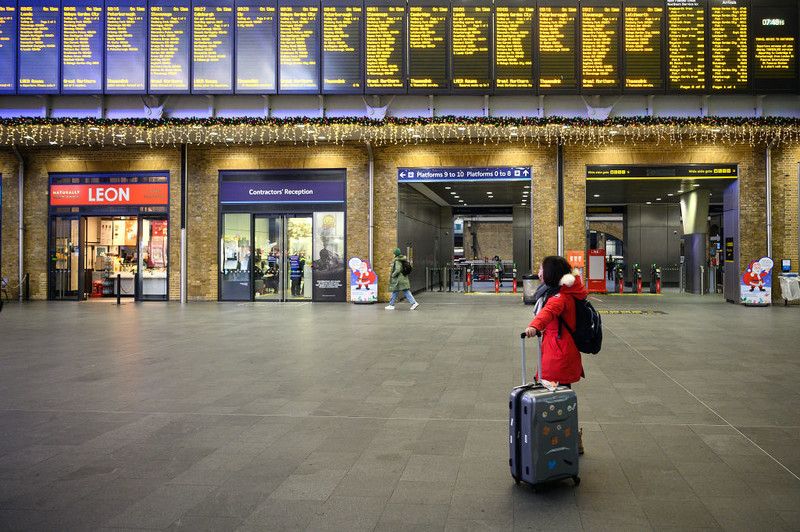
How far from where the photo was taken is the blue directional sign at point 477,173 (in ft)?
58.2

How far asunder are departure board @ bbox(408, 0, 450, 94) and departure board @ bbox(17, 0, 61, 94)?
30.6 feet

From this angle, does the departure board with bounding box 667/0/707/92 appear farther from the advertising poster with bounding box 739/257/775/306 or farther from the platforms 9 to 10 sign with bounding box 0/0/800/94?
the advertising poster with bounding box 739/257/775/306

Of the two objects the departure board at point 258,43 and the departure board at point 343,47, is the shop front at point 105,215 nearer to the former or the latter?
the departure board at point 258,43

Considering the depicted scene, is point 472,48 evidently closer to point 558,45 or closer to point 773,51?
point 558,45

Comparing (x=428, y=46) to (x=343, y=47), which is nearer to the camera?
(x=428, y=46)

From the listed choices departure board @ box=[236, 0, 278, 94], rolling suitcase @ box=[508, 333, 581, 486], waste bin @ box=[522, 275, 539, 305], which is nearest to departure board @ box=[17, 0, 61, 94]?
departure board @ box=[236, 0, 278, 94]

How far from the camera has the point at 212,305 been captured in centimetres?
1695

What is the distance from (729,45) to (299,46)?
10868 millimetres

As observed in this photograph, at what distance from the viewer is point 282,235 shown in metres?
18.2

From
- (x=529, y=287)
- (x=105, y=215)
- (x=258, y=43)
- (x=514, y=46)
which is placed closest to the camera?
(x=514, y=46)

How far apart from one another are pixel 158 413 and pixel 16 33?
15310 mm

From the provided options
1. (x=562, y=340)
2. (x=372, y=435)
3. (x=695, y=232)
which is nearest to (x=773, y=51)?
(x=695, y=232)

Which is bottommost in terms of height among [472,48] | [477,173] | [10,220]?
[10,220]

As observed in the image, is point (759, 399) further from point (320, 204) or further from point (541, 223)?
point (320, 204)
